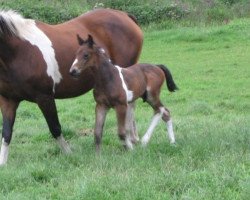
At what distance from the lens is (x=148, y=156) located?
21.2ft

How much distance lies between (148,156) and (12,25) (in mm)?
2219

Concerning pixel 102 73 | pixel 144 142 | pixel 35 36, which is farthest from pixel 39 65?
pixel 144 142

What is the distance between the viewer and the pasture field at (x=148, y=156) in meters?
5.19

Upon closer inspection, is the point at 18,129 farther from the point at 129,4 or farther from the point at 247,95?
the point at 129,4

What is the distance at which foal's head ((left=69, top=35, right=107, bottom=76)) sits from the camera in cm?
682

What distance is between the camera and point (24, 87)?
6.95 m

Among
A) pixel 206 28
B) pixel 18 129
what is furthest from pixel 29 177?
pixel 206 28

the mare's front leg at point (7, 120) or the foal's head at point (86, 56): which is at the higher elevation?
the foal's head at point (86, 56)

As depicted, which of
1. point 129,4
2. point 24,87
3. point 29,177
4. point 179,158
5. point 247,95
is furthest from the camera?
point 129,4

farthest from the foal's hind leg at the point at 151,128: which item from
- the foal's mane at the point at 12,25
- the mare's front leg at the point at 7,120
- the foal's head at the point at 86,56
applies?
the foal's mane at the point at 12,25

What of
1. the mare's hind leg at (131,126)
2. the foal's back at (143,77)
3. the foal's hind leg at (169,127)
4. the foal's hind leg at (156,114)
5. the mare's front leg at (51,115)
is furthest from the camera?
the mare's hind leg at (131,126)

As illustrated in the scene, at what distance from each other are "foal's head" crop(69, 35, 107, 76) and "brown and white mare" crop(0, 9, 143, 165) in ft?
1.62

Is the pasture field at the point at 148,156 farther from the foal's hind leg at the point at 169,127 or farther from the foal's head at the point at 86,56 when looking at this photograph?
the foal's head at the point at 86,56

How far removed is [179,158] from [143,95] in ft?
5.18
